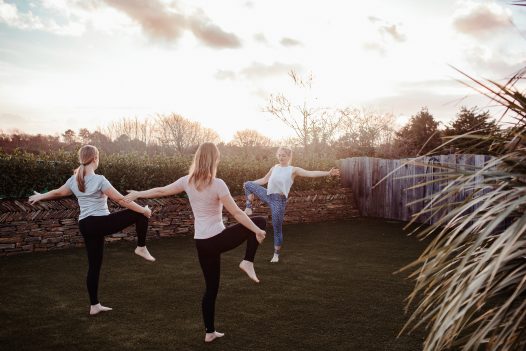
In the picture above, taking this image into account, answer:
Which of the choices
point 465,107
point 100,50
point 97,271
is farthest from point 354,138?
point 97,271

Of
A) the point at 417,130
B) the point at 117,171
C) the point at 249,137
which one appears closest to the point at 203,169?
the point at 117,171

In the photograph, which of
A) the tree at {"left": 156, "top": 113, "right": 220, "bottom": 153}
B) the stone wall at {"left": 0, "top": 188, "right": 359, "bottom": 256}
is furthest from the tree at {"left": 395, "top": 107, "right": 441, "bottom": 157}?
the stone wall at {"left": 0, "top": 188, "right": 359, "bottom": 256}

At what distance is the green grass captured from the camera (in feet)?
12.7

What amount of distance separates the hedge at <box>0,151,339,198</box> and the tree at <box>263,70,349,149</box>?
42.0 feet

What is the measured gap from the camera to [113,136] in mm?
27406

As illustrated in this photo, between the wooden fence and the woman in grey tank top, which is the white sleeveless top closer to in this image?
the woman in grey tank top

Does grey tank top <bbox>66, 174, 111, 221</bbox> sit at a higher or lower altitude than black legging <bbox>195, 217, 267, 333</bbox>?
higher

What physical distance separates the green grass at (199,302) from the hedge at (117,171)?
56.3 inches

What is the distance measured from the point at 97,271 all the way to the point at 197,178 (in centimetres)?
171

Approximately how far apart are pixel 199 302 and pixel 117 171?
16.6 ft

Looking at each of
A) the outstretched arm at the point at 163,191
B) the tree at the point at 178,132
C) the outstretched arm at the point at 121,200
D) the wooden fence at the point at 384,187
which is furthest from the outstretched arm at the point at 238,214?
the tree at the point at 178,132

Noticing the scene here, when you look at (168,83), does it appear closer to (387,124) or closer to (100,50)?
(100,50)

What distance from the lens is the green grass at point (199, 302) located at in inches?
153

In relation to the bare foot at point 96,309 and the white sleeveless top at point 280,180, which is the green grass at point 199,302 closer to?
the bare foot at point 96,309
